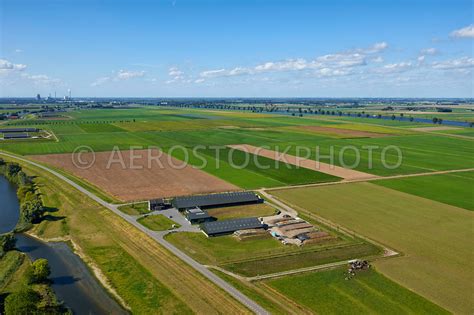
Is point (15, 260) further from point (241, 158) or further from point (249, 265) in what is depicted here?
point (241, 158)

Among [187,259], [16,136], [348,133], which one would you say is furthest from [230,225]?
[348,133]

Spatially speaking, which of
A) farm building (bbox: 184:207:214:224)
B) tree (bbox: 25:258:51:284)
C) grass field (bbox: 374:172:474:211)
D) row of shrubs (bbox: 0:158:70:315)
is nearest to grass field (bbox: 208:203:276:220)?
farm building (bbox: 184:207:214:224)

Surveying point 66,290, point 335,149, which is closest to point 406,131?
point 335,149

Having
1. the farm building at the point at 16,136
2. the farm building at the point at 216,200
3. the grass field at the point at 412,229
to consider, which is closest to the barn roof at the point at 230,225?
the farm building at the point at 216,200

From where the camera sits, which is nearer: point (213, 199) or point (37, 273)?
point (37, 273)

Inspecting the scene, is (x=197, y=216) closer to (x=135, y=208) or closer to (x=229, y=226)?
(x=229, y=226)

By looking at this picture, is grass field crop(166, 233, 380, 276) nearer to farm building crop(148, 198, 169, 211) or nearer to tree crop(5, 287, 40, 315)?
farm building crop(148, 198, 169, 211)
